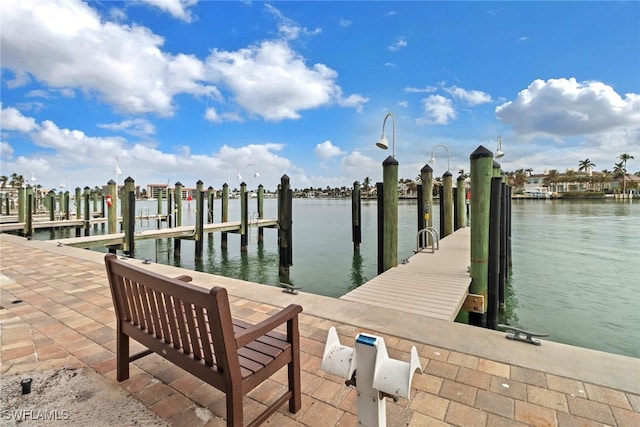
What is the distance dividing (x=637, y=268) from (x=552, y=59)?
9702mm

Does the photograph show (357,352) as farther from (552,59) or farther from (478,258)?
(552,59)

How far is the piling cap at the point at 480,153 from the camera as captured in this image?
16.2 feet

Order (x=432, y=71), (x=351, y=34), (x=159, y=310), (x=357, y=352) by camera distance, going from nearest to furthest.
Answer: (x=357, y=352) → (x=159, y=310) → (x=351, y=34) → (x=432, y=71)

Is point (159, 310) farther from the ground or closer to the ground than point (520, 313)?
farther from the ground

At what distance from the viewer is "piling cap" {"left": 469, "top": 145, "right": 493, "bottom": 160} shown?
493 cm

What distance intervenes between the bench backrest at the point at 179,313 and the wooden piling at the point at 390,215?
17.1ft

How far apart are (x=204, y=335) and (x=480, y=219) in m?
4.77

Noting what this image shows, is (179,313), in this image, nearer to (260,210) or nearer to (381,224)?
(381,224)

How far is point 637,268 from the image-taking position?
9.43m

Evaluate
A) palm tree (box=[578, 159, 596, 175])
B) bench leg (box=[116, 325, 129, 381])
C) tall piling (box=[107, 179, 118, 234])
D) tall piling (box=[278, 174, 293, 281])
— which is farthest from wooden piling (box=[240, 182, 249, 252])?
palm tree (box=[578, 159, 596, 175])

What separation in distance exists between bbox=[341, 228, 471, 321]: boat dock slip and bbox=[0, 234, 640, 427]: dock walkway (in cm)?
45

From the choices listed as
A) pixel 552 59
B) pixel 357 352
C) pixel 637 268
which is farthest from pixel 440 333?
pixel 552 59

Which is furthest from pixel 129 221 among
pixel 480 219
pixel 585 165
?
pixel 585 165

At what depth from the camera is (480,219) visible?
501 cm
